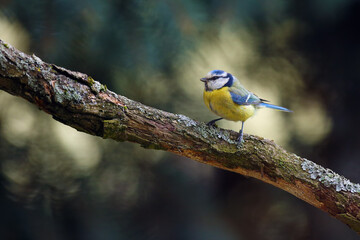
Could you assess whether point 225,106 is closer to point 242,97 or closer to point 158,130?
point 242,97

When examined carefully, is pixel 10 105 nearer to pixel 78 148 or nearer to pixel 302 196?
pixel 78 148

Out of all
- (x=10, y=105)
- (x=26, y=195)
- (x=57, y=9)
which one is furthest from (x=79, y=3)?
(x=26, y=195)

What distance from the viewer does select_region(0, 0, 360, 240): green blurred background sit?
100 centimetres

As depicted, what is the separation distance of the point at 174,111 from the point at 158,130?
35 centimetres

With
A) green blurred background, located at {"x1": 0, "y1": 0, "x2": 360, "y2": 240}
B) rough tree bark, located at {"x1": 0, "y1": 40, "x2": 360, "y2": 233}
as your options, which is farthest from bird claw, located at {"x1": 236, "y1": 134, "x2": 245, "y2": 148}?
green blurred background, located at {"x1": 0, "y1": 0, "x2": 360, "y2": 240}

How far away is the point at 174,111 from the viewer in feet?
3.51

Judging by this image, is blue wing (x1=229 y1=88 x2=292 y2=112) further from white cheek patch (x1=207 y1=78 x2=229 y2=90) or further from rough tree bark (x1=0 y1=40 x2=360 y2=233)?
rough tree bark (x1=0 y1=40 x2=360 y2=233)

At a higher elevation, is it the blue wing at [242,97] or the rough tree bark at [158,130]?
the blue wing at [242,97]

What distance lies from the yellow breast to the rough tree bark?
0.14m

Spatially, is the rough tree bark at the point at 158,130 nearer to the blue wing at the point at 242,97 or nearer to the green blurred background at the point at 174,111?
the blue wing at the point at 242,97

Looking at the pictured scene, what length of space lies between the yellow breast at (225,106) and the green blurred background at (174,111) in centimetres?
12

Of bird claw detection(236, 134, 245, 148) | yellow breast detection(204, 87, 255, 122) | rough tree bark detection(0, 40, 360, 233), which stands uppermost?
yellow breast detection(204, 87, 255, 122)

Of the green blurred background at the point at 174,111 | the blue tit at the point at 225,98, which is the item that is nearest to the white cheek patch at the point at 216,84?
the blue tit at the point at 225,98

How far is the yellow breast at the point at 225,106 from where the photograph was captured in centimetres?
96
